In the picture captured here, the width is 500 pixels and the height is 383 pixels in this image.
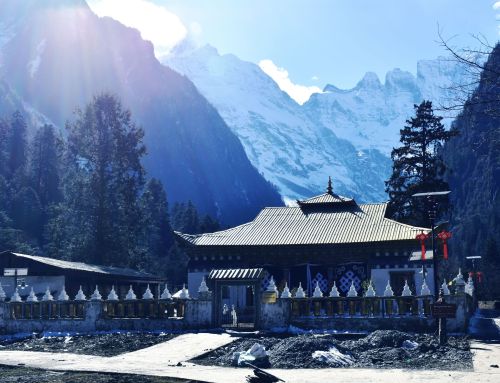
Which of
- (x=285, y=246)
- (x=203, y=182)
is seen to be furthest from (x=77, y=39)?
(x=285, y=246)

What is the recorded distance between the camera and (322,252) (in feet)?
111

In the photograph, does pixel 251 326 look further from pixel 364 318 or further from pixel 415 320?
pixel 415 320

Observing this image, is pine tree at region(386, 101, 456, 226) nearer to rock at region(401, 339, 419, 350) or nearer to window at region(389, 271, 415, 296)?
window at region(389, 271, 415, 296)

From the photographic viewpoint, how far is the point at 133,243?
54.4 metres

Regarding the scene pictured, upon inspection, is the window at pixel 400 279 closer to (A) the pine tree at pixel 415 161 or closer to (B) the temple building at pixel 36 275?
(B) the temple building at pixel 36 275

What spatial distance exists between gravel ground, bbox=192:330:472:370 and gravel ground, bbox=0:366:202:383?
127 inches

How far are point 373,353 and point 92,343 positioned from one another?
11091mm

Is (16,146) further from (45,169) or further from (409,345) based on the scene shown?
(409,345)

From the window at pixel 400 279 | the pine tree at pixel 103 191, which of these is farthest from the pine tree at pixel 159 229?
the window at pixel 400 279

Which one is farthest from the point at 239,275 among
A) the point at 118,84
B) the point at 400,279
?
the point at 118,84

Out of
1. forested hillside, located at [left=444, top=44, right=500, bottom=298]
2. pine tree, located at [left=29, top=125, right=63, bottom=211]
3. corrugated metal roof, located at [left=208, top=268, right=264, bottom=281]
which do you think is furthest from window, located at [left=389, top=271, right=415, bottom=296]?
pine tree, located at [left=29, top=125, right=63, bottom=211]

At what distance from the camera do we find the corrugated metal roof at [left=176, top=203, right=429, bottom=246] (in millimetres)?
33500

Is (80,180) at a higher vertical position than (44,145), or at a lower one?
lower

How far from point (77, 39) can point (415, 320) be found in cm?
16395
